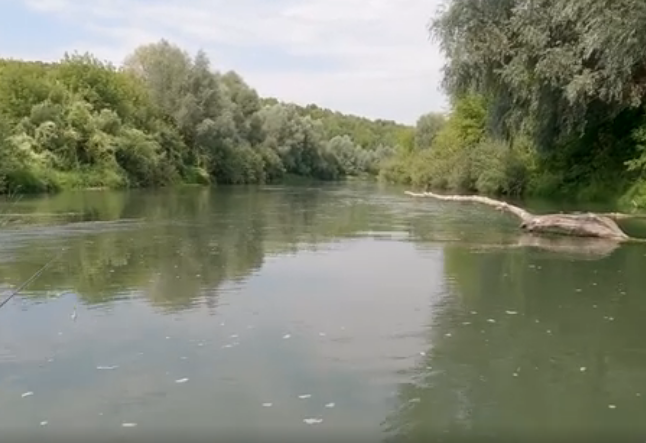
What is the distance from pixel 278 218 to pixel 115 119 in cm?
3068

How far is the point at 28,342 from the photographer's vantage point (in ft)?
25.7

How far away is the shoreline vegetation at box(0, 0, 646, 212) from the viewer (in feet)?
86.2

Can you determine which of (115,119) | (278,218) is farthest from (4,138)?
(278,218)

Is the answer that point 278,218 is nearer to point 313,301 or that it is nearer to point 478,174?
point 313,301

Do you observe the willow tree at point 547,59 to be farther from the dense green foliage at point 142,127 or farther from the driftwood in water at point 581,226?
the dense green foliage at point 142,127

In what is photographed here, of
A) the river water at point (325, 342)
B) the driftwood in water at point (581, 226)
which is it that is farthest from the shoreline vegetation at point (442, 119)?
the river water at point (325, 342)

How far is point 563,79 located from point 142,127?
3928 centimetres

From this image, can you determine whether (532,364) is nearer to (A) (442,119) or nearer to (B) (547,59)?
(B) (547,59)

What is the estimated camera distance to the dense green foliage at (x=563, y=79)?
23922 millimetres

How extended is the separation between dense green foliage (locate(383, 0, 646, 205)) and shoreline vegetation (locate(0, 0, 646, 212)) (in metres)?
0.06

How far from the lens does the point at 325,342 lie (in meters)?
7.86

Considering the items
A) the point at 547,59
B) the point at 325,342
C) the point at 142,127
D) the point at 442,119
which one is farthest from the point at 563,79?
the point at 442,119

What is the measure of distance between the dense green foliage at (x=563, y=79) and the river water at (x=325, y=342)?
10.6m

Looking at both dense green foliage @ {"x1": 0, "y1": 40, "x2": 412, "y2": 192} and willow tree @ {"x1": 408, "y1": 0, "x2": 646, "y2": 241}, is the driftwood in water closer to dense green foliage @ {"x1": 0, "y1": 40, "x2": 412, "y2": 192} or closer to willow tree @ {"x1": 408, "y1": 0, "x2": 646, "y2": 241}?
willow tree @ {"x1": 408, "y1": 0, "x2": 646, "y2": 241}
